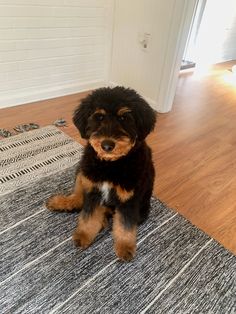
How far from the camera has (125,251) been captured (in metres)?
1.37

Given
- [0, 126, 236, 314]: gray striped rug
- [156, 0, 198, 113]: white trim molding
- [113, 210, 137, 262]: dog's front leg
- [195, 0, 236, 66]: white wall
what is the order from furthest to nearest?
[195, 0, 236, 66]: white wall, [156, 0, 198, 113]: white trim molding, [113, 210, 137, 262]: dog's front leg, [0, 126, 236, 314]: gray striped rug

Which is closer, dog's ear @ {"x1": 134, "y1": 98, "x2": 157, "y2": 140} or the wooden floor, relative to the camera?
dog's ear @ {"x1": 134, "y1": 98, "x2": 157, "y2": 140}

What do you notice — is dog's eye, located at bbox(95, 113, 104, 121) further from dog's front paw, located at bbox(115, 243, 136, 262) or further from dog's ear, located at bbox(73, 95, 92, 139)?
dog's front paw, located at bbox(115, 243, 136, 262)

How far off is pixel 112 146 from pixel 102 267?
642 mm

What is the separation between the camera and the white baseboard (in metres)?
2.79

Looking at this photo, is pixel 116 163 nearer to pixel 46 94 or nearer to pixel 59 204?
pixel 59 204

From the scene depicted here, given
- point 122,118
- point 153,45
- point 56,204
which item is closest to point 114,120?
point 122,118

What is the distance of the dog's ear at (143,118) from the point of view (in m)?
1.16

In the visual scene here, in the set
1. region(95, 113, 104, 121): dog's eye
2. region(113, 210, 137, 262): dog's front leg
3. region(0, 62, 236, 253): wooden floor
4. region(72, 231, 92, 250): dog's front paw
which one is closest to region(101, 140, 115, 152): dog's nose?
region(95, 113, 104, 121): dog's eye

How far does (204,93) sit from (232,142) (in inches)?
53.5

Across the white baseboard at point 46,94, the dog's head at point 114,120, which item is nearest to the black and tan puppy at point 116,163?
the dog's head at point 114,120

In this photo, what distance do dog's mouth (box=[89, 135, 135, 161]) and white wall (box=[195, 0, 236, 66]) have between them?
4.40 meters

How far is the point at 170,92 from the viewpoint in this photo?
2943 mm

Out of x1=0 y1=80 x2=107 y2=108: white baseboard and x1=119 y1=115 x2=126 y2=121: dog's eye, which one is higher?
x1=119 y1=115 x2=126 y2=121: dog's eye
